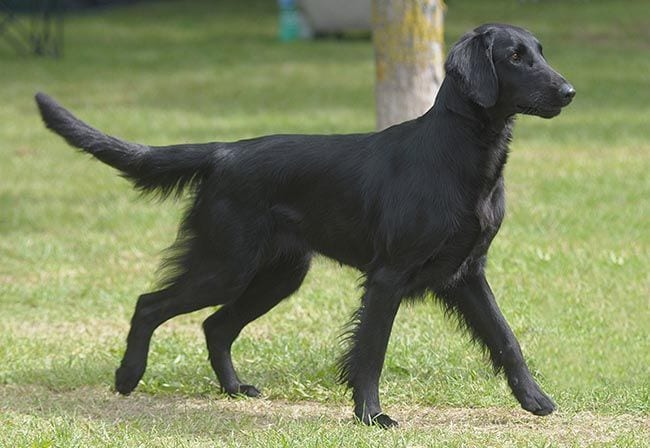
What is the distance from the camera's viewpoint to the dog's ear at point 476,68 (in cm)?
505

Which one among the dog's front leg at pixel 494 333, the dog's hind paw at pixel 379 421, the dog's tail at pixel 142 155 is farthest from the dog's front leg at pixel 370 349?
the dog's tail at pixel 142 155

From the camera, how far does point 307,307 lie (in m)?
7.34

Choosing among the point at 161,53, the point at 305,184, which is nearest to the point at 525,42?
the point at 305,184

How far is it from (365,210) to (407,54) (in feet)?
14.0

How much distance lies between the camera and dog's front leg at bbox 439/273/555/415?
5508 millimetres

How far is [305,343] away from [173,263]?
3.46ft

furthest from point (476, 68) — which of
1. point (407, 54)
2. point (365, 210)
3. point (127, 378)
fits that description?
point (407, 54)

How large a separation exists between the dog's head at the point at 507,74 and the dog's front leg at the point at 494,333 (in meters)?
0.84

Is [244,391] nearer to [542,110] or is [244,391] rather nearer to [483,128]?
[483,128]

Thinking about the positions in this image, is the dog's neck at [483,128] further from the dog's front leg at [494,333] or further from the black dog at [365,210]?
the dog's front leg at [494,333]

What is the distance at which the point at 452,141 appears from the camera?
5.19 meters

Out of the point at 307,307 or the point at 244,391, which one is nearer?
the point at 244,391

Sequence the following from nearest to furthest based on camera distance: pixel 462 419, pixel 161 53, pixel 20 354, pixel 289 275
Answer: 1. pixel 462 419
2. pixel 289 275
3. pixel 20 354
4. pixel 161 53

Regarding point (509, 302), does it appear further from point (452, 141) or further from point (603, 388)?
point (452, 141)
